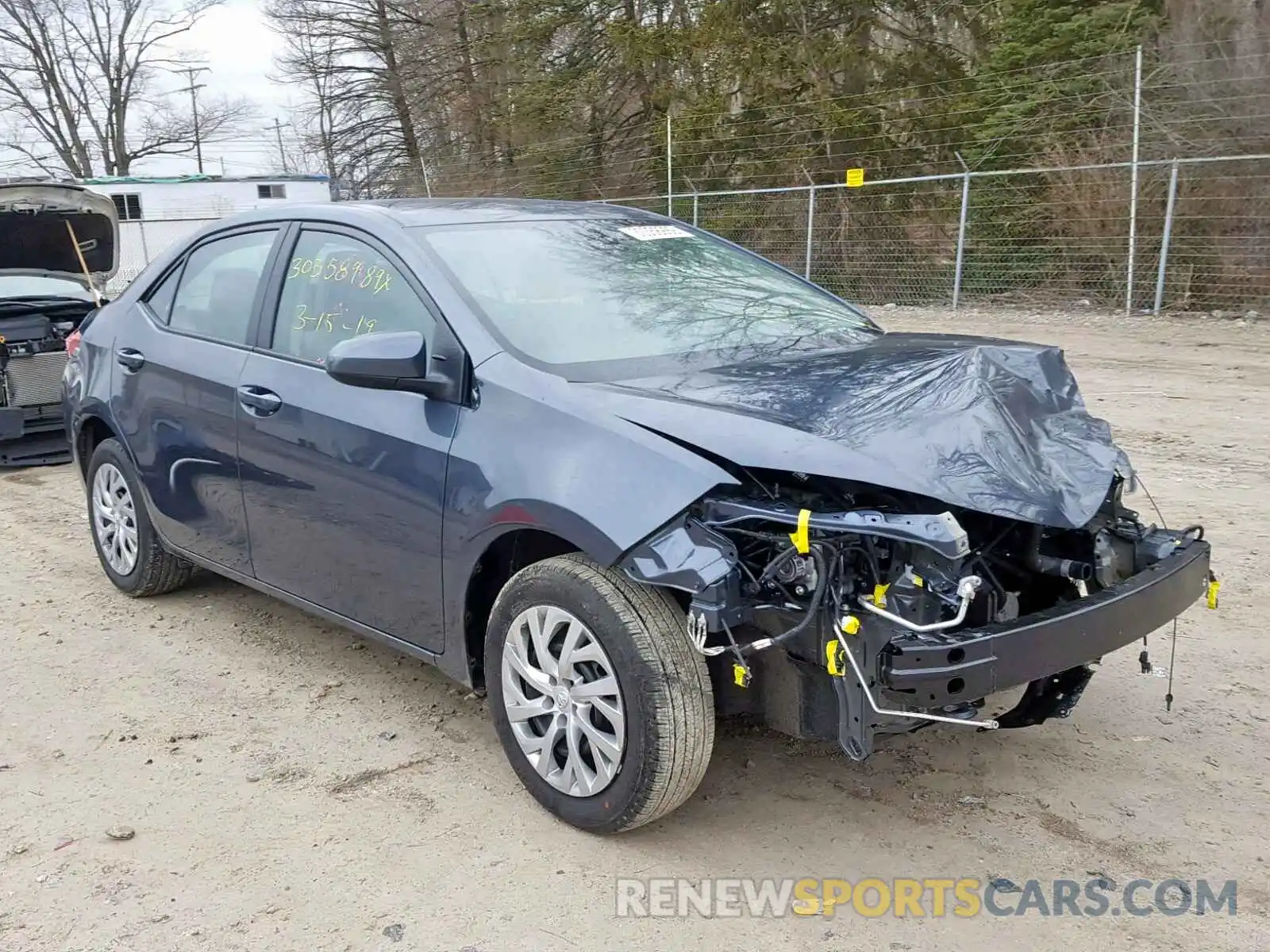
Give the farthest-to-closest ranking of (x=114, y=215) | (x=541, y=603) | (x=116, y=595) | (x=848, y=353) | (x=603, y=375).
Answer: (x=114, y=215) → (x=116, y=595) → (x=848, y=353) → (x=603, y=375) → (x=541, y=603)

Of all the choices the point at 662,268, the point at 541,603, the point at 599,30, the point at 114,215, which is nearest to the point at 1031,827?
the point at 541,603

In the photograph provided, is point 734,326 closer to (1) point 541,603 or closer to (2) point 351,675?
(1) point 541,603

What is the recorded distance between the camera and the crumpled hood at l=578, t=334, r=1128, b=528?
8.58ft

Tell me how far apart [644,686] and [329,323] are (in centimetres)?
183

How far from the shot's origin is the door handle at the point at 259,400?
12.6ft

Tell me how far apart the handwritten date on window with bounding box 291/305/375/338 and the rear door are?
282 mm

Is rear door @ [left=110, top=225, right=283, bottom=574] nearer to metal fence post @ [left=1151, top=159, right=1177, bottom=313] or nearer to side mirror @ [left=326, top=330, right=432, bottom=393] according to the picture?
side mirror @ [left=326, top=330, right=432, bottom=393]

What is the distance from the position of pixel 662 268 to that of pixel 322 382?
4.14 ft

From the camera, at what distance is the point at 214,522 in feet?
14.0

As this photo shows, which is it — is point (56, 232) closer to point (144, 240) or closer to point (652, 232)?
point (652, 232)

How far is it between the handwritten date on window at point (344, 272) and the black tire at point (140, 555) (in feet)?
4.56

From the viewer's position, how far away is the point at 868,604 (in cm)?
253

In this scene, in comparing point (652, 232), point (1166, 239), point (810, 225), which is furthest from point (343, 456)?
point (810, 225)

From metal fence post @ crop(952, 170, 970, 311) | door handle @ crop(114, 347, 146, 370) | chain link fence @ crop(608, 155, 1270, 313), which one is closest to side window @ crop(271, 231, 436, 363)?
door handle @ crop(114, 347, 146, 370)
